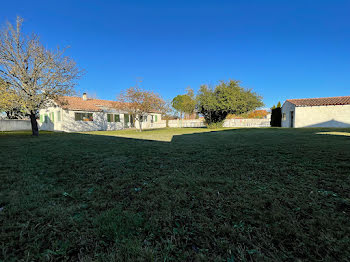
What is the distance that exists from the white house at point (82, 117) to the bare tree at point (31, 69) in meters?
4.69

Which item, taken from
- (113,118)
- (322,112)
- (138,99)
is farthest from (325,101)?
(113,118)

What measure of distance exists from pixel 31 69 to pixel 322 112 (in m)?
26.3

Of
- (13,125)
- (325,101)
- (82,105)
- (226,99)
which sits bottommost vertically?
(13,125)

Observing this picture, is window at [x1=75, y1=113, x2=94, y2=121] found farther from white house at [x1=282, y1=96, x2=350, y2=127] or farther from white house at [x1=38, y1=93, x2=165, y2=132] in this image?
white house at [x1=282, y1=96, x2=350, y2=127]

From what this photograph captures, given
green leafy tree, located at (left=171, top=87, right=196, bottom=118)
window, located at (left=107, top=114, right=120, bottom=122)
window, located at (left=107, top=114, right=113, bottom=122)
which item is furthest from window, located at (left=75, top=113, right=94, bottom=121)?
green leafy tree, located at (left=171, top=87, right=196, bottom=118)

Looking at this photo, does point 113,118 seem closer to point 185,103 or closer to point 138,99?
point 138,99

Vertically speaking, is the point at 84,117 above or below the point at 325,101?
below

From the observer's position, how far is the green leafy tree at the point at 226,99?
63.4 feet

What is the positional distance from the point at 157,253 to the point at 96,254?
48 centimetres

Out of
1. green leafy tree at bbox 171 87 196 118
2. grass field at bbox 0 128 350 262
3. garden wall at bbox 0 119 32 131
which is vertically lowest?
grass field at bbox 0 128 350 262

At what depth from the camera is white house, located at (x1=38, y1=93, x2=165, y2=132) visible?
17750 mm

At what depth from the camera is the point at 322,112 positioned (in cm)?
1745

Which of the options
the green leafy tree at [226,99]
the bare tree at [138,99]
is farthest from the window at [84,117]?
the green leafy tree at [226,99]

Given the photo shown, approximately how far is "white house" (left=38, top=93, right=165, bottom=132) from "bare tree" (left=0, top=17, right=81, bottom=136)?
15.4 feet
